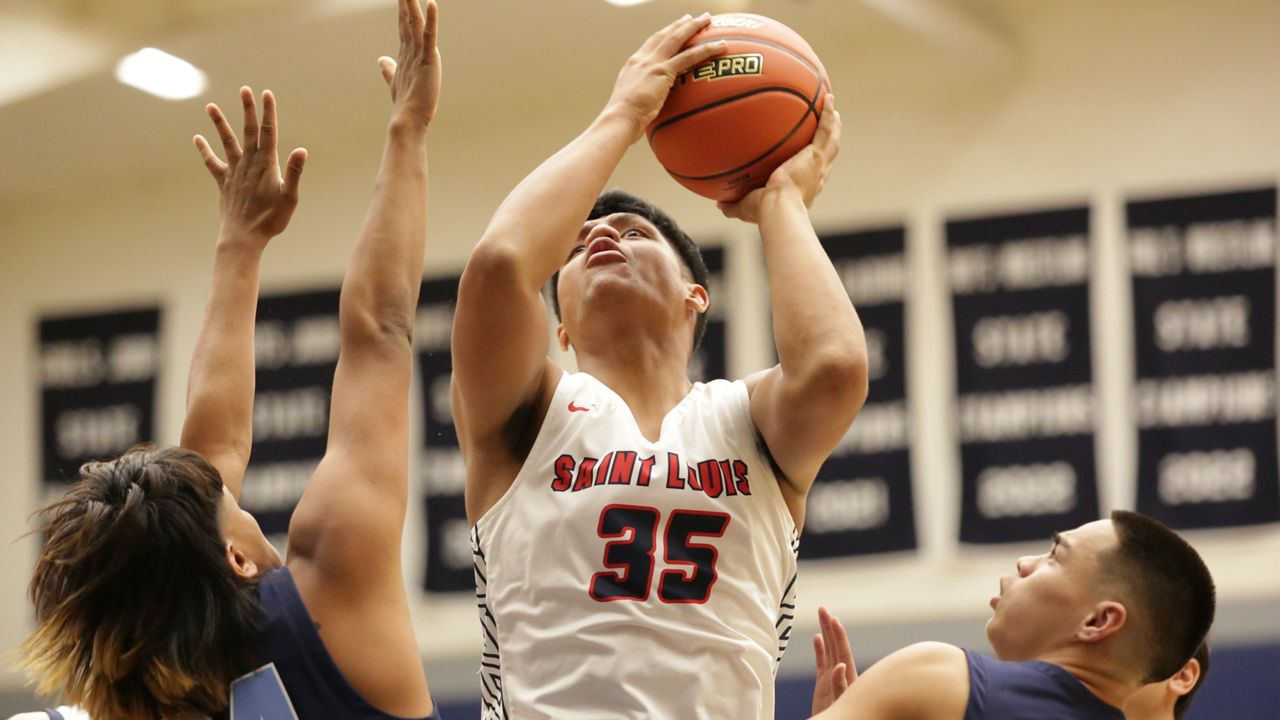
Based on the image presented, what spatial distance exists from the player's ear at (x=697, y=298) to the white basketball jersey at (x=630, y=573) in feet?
1.38

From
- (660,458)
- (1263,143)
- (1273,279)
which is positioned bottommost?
(660,458)

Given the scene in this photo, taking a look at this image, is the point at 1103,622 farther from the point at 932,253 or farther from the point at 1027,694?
the point at 932,253

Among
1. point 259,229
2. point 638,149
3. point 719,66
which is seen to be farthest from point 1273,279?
point 259,229

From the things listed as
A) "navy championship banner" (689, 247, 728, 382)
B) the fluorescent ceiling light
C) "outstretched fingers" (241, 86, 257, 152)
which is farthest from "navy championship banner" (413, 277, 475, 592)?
"outstretched fingers" (241, 86, 257, 152)

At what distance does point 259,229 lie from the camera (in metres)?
2.97

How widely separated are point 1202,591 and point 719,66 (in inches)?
56.2

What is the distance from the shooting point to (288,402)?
330 inches

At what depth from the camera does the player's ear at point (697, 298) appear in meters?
2.96

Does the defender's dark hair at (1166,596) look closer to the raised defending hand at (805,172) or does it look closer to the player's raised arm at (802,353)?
the player's raised arm at (802,353)

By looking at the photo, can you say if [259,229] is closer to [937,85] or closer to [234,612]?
[234,612]

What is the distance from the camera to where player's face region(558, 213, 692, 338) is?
277 cm

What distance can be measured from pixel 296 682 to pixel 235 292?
3.31 feet

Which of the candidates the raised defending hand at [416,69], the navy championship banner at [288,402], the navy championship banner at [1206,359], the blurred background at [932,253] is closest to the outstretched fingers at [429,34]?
the raised defending hand at [416,69]

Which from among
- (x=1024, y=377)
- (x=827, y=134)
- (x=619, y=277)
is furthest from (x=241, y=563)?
(x=1024, y=377)
